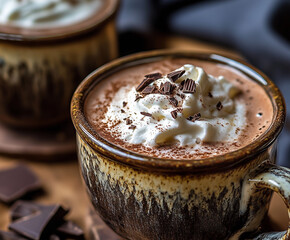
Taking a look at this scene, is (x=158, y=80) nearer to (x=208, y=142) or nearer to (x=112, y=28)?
(x=208, y=142)

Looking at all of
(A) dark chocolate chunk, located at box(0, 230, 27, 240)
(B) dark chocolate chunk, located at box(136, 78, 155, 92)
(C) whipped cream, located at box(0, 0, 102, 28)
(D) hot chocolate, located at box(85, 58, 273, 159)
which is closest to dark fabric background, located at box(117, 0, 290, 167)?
(C) whipped cream, located at box(0, 0, 102, 28)

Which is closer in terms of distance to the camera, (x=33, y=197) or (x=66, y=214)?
(x=66, y=214)

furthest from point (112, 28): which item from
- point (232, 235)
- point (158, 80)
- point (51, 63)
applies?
point (232, 235)

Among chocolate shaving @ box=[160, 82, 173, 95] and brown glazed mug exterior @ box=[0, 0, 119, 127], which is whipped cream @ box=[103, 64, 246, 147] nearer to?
chocolate shaving @ box=[160, 82, 173, 95]

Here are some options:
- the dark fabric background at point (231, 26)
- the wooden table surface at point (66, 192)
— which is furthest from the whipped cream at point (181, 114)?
the dark fabric background at point (231, 26)

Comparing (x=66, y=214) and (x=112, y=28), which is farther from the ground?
(x=112, y=28)

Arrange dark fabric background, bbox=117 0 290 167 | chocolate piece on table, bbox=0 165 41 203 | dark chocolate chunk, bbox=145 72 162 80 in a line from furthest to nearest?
dark fabric background, bbox=117 0 290 167 < chocolate piece on table, bbox=0 165 41 203 < dark chocolate chunk, bbox=145 72 162 80
